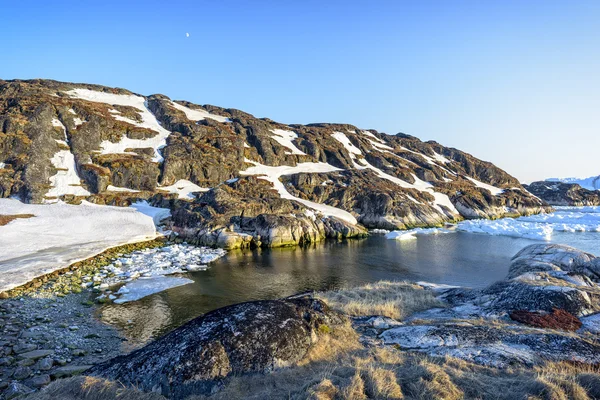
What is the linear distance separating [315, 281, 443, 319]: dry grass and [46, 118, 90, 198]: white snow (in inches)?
2328

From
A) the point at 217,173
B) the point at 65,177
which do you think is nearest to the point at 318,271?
the point at 217,173

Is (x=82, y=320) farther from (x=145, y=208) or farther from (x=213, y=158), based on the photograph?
(x=213, y=158)

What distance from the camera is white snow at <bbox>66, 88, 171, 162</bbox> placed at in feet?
246

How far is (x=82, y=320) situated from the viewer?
19297 millimetres

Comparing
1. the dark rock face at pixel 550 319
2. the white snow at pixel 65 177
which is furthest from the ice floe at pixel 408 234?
the white snow at pixel 65 177

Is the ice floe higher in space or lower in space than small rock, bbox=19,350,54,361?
higher

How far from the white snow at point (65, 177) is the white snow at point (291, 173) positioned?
35.0m

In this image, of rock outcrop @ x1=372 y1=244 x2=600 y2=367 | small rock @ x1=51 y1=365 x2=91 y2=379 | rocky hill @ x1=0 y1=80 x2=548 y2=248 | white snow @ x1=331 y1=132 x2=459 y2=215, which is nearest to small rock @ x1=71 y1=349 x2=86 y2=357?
small rock @ x1=51 y1=365 x2=91 y2=379

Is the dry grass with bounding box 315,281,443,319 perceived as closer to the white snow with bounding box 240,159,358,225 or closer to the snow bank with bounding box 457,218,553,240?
the white snow with bounding box 240,159,358,225

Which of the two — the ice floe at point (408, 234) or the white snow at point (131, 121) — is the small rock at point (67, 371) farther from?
the white snow at point (131, 121)


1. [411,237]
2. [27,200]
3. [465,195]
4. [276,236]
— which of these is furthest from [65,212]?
[465,195]

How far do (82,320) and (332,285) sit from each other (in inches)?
758

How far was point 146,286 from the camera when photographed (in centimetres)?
2617

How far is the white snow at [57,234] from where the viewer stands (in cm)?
2817
